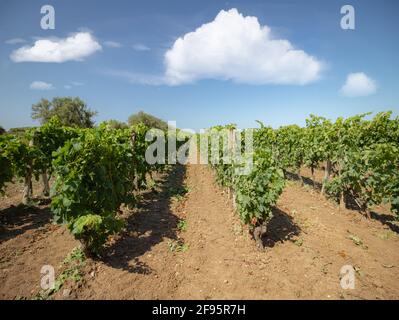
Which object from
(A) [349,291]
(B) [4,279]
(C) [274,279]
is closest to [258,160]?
(C) [274,279]

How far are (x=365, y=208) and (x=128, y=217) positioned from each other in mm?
8153

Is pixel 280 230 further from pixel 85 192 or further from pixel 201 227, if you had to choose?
pixel 85 192

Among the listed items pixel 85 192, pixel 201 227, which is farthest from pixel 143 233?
pixel 85 192

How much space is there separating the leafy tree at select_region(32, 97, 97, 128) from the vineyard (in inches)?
1881

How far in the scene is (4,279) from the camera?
4.74 m

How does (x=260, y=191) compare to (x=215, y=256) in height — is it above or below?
above

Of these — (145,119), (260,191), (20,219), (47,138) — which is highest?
(145,119)

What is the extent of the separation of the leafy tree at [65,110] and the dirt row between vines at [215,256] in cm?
4978

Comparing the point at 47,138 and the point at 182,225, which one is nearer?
the point at 182,225

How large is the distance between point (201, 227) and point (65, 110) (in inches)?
2142

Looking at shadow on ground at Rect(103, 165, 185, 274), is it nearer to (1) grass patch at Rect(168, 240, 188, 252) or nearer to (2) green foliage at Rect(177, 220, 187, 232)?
(2) green foliage at Rect(177, 220, 187, 232)

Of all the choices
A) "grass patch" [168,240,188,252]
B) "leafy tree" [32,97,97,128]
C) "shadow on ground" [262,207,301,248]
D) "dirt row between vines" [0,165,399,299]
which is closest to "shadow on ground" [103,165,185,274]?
"dirt row between vines" [0,165,399,299]

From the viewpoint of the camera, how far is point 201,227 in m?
7.28
